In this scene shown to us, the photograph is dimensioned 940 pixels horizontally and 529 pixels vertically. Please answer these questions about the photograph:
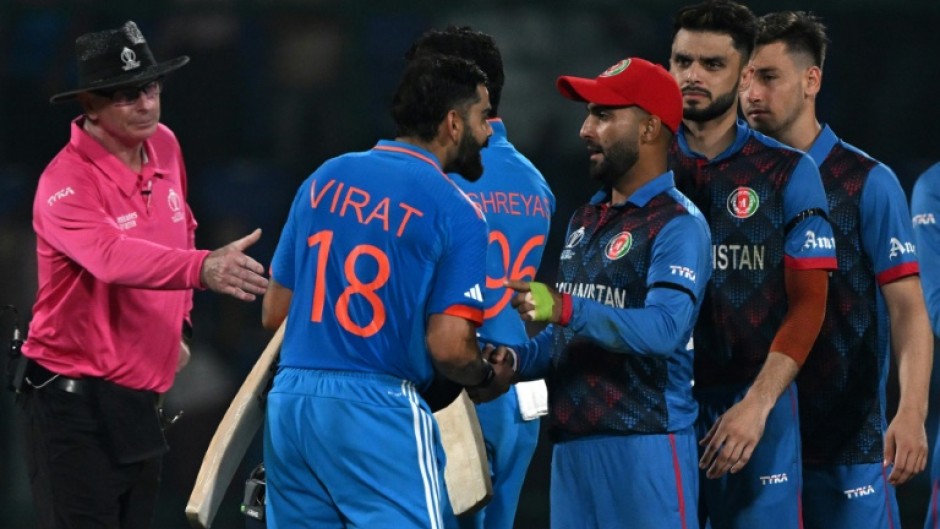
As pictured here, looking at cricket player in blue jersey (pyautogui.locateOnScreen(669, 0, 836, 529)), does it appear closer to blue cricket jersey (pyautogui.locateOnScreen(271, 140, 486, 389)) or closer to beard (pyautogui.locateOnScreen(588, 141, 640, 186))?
beard (pyautogui.locateOnScreen(588, 141, 640, 186))

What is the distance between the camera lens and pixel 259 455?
6730 millimetres

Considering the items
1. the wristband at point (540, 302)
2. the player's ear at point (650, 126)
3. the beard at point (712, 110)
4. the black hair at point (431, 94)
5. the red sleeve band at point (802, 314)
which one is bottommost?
the red sleeve band at point (802, 314)

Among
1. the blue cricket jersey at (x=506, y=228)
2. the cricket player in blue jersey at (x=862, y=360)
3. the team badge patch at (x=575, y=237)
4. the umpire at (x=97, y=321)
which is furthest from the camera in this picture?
the umpire at (x=97, y=321)

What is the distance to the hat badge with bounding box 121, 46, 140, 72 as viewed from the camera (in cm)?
476

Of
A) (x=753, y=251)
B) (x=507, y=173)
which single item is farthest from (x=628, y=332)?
(x=507, y=173)

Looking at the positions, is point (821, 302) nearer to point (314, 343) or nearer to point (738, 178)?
point (738, 178)

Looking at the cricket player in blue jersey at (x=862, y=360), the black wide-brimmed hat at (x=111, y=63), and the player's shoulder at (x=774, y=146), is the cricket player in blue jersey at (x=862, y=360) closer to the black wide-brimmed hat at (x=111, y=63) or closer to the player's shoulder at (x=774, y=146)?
the player's shoulder at (x=774, y=146)

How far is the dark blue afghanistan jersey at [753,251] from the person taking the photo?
3822 millimetres

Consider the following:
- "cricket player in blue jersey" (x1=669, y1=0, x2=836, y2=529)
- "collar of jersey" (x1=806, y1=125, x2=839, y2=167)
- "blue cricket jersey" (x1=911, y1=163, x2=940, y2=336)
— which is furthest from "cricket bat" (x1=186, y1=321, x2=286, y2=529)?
"blue cricket jersey" (x1=911, y1=163, x2=940, y2=336)

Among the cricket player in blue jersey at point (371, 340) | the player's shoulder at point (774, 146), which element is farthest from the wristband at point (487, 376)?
the player's shoulder at point (774, 146)

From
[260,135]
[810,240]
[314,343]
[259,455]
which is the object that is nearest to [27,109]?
[260,135]

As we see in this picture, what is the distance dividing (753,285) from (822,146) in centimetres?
57

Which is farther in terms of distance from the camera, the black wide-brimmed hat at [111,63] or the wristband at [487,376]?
the black wide-brimmed hat at [111,63]

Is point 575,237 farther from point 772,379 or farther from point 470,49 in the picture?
point 470,49
